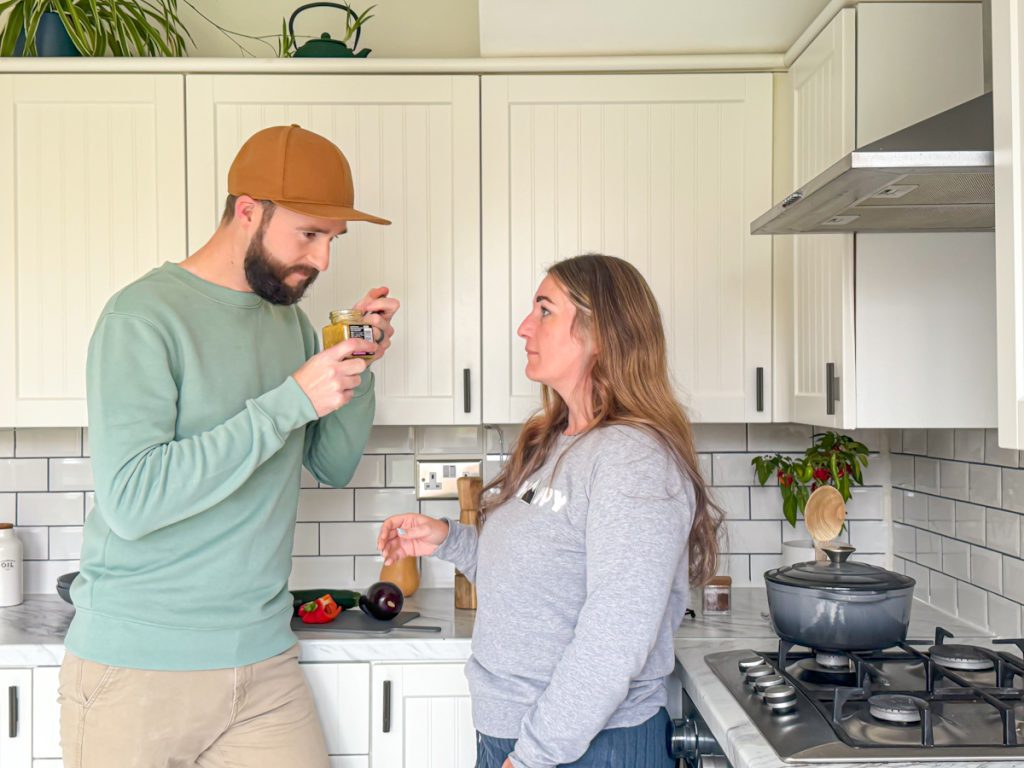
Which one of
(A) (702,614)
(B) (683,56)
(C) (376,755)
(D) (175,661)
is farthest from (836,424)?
(D) (175,661)

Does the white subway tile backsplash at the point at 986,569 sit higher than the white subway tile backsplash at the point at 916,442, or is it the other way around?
the white subway tile backsplash at the point at 916,442

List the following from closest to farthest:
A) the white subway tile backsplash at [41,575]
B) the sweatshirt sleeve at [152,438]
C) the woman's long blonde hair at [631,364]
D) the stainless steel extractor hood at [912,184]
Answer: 1. the stainless steel extractor hood at [912,184]
2. the woman's long blonde hair at [631,364]
3. the sweatshirt sleeve at [152,438]
4. the white subway tile backsplash at [41,575]

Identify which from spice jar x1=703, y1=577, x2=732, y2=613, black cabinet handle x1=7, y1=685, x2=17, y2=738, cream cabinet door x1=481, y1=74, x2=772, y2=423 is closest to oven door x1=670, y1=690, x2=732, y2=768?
spice jar x1=703, y1=577, x2=732, y2=613

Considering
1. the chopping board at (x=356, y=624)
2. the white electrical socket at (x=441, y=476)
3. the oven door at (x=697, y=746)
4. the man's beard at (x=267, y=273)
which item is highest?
the man's beard at (x=267, y=273)

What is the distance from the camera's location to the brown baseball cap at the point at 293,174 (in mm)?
1999

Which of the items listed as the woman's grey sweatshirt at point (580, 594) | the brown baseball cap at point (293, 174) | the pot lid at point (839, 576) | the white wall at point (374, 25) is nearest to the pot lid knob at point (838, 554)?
the pot lid at point (839, 576)

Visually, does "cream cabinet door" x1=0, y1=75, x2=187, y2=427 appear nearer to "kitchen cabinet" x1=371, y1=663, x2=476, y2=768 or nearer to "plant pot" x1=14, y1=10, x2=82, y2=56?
"plant pot" x1=14, y1=10, x2=82, y2=56

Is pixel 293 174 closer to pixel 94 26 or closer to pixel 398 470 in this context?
pixel 94 26

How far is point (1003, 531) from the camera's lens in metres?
2.21

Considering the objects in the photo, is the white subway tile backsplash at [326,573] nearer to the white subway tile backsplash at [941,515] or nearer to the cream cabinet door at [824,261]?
the cream cabinet door at [824,261]

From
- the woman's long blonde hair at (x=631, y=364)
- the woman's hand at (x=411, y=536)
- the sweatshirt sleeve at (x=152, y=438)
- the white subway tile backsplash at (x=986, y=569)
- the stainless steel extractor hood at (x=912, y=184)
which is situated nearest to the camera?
the stainless steel extractor hood at (x=912, y=184)

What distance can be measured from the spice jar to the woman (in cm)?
75

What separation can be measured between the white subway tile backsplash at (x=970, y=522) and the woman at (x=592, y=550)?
31.7 inches

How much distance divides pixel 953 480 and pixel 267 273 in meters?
1.66
